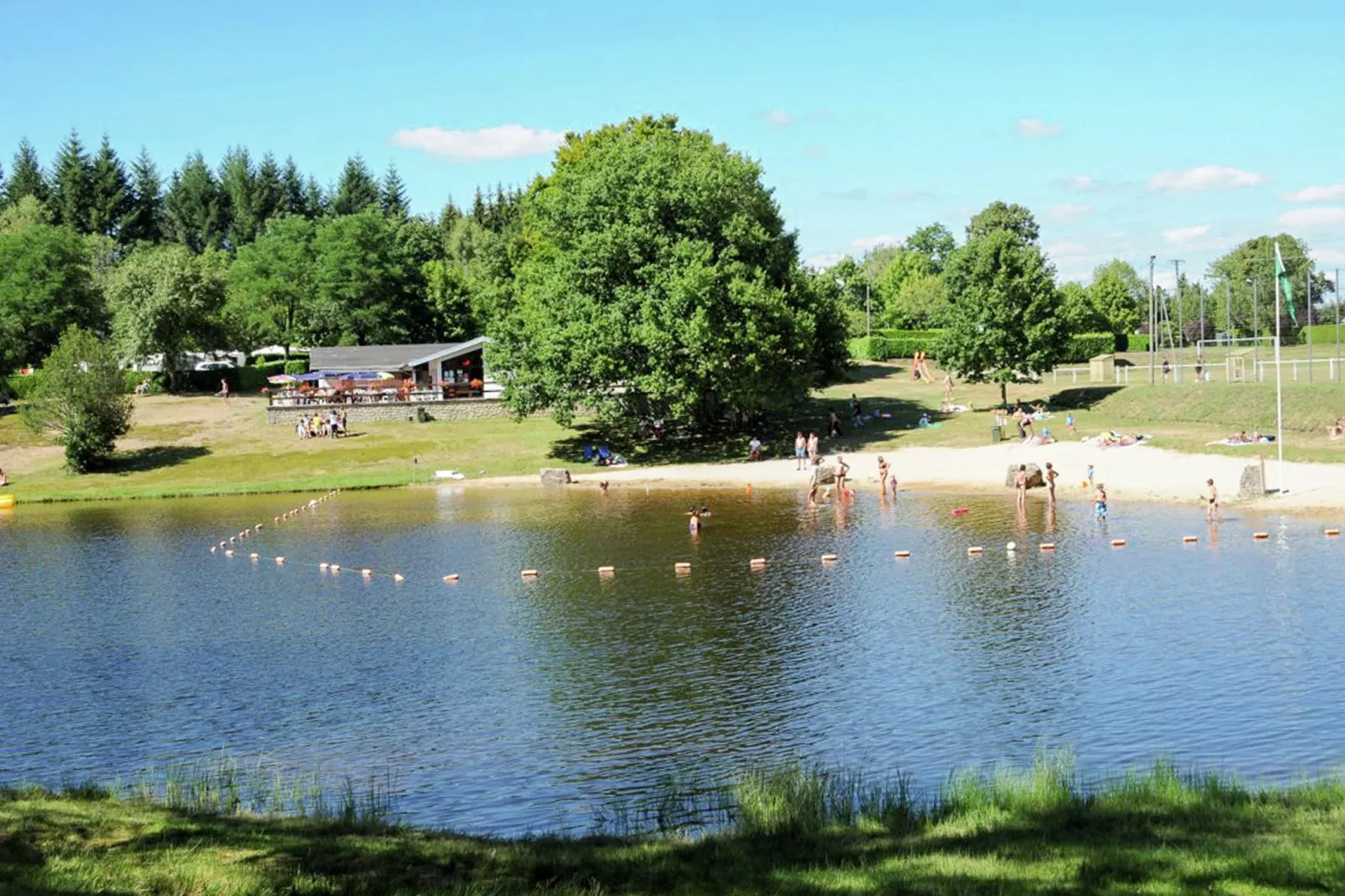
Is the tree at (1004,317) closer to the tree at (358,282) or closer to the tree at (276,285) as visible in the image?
the tree at (358,282)

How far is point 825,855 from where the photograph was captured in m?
15.1

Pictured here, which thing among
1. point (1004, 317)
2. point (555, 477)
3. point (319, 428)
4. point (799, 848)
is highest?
point (1004, 317)

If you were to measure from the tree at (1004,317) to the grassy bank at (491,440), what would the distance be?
139 inches

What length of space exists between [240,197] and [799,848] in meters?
159

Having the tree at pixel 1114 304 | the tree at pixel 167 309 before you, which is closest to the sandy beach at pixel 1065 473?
the tree at pixel 167 309

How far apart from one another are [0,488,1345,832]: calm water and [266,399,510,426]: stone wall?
1363 inches

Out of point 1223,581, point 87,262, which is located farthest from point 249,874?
point 87,262

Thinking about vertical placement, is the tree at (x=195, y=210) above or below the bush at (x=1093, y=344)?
above

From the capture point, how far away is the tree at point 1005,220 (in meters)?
157

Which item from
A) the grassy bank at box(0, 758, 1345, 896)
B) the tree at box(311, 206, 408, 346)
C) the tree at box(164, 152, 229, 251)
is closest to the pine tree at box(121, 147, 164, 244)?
the tree at box(164, 152, 229, 251)

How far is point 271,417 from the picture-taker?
86.9 meters

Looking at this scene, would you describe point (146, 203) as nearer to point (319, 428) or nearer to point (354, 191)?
point (354, 191)

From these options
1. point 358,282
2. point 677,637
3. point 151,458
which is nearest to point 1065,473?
point 677,637

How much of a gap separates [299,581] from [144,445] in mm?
43945
